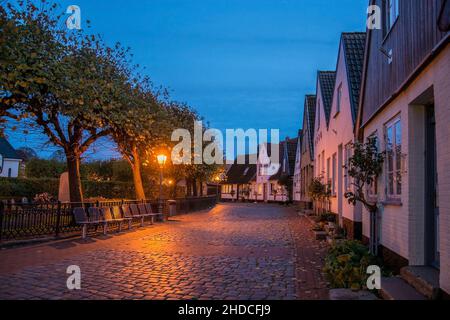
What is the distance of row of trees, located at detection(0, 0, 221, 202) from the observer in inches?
416

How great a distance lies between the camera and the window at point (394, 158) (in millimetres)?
7434

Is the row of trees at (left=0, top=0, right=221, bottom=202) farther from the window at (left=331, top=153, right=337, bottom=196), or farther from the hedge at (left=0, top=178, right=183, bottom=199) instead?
the hedge at (left=0, top=178, right=183, bottom=199)

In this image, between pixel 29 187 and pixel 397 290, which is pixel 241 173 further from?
pixel 397 290

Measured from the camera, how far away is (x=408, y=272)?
19.4ft

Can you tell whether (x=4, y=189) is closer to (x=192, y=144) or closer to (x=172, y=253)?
(x=192, y=144)

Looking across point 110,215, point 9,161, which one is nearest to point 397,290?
point 110,215

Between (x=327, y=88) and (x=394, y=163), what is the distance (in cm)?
1321

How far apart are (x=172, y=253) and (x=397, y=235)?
16.9 feet

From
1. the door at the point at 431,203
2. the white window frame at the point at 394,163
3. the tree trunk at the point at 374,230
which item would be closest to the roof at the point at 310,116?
the tree trunk at the point at 374,230

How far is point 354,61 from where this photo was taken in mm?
13133

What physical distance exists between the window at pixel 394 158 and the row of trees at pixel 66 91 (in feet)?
25.6

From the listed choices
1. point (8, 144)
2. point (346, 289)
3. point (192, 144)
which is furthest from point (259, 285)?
point (8, 144)

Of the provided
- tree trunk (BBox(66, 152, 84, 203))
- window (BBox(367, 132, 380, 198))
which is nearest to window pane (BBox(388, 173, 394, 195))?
window (BBox(367, 132, 380, 198))

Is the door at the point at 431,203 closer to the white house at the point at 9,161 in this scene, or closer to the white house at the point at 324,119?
the white house at the point at 324,119
